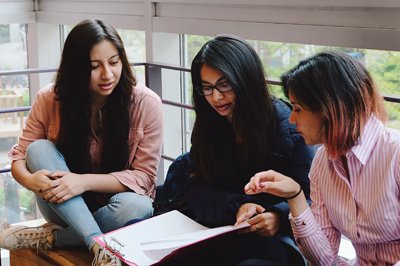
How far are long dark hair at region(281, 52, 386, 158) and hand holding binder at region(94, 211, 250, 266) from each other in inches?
Answer: 16.9

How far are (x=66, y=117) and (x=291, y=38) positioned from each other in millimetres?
1016

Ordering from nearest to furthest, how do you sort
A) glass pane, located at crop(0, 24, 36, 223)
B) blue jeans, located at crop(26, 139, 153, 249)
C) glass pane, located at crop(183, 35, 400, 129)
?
blue jeans, located at crop(26, 139, 153, 249) < glass pane, located at crop(183, 35, 400, 129) < glass pane, located at crop(0, 24, 36, 223)

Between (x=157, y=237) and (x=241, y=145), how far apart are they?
398 millimetres

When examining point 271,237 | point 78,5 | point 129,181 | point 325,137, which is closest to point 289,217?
point 271,237

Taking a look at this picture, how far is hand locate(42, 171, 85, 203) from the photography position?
104 inches

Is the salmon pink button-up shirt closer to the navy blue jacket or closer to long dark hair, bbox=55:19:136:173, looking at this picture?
long dark hair, bbox=55:19:136:173

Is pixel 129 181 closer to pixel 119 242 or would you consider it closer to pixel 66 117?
pixel 66 117

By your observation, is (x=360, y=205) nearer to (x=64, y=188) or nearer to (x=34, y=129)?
(x=64, y=188)

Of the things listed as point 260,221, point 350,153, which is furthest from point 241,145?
point 350,153

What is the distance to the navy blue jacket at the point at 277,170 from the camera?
7.45 ft

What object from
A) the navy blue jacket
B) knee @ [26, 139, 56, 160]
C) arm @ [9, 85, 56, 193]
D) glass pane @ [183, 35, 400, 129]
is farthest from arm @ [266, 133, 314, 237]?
arm @ [9, 85, 56, 193]

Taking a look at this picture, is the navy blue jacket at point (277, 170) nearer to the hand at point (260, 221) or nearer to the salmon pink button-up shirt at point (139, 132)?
the hand at point (260, 221)

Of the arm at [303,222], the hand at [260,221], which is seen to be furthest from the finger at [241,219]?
the arm at [303,222]

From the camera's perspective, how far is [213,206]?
233 centimetres
